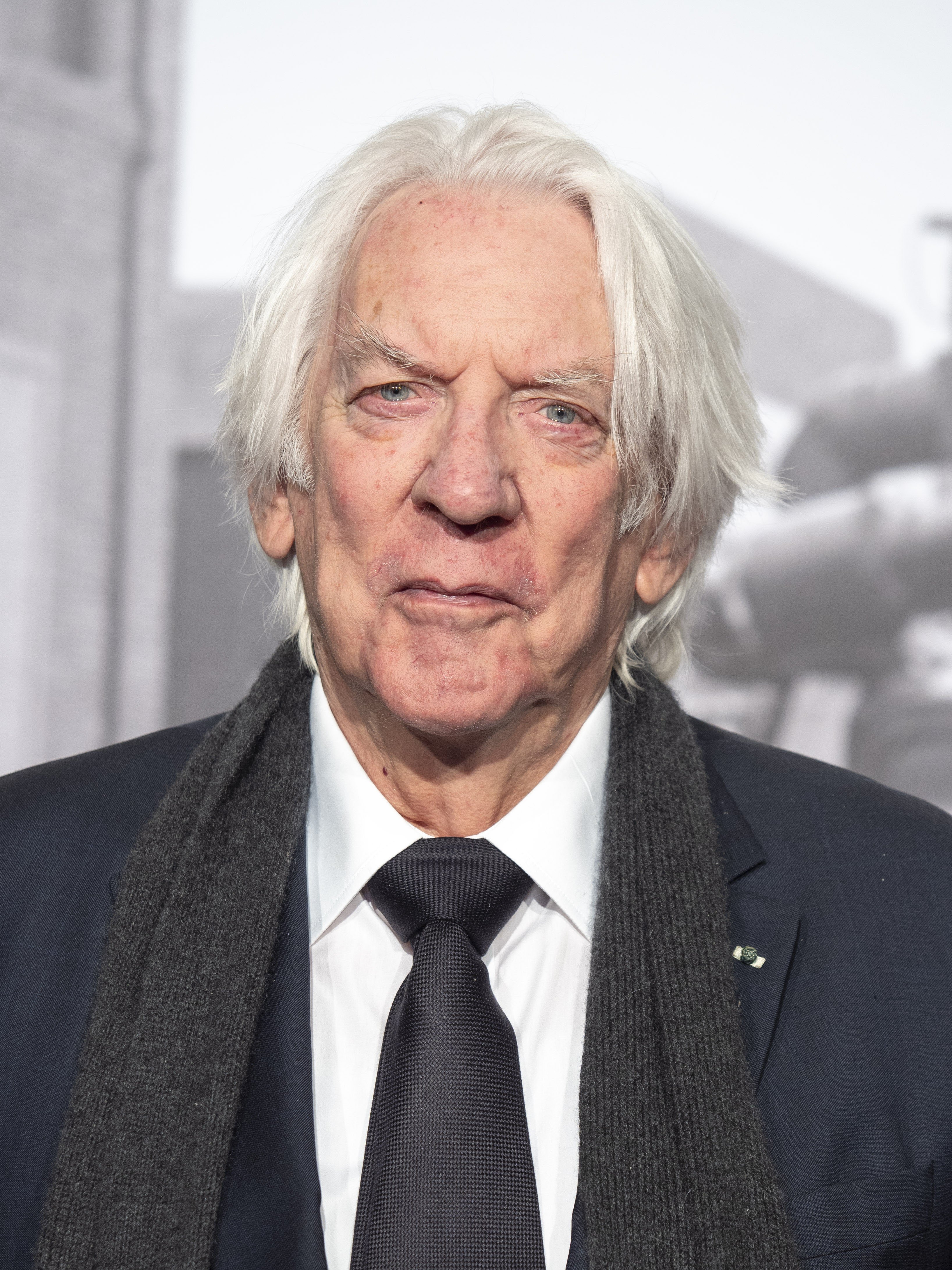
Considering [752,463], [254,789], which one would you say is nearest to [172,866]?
[254,789]

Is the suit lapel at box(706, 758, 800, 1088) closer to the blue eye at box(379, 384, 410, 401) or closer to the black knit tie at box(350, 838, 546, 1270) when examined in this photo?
the black knit tie at box(350, 838, 546, 1270)

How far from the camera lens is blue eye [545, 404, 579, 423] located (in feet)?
4.16

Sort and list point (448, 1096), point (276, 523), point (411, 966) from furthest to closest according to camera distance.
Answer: point (276, 523) → point (411, 966) → point (448, 1096)

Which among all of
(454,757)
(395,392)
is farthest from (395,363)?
(454,757)

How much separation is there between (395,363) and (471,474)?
16 cm

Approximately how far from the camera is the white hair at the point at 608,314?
1317mm

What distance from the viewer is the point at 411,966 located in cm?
121

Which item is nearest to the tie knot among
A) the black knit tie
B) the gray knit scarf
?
the black knit tie

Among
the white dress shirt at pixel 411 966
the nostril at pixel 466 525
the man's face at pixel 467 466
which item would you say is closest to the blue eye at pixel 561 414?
the man's face at pixel 467 466

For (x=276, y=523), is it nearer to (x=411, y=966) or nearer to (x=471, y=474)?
(x=471, y=474)

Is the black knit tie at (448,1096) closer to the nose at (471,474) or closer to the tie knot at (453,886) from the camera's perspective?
the tie knot at (453,886)

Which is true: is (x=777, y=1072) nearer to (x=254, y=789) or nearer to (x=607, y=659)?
(x=607, y=659)

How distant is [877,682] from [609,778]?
6.32ft

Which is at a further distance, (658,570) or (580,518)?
(658,570)
